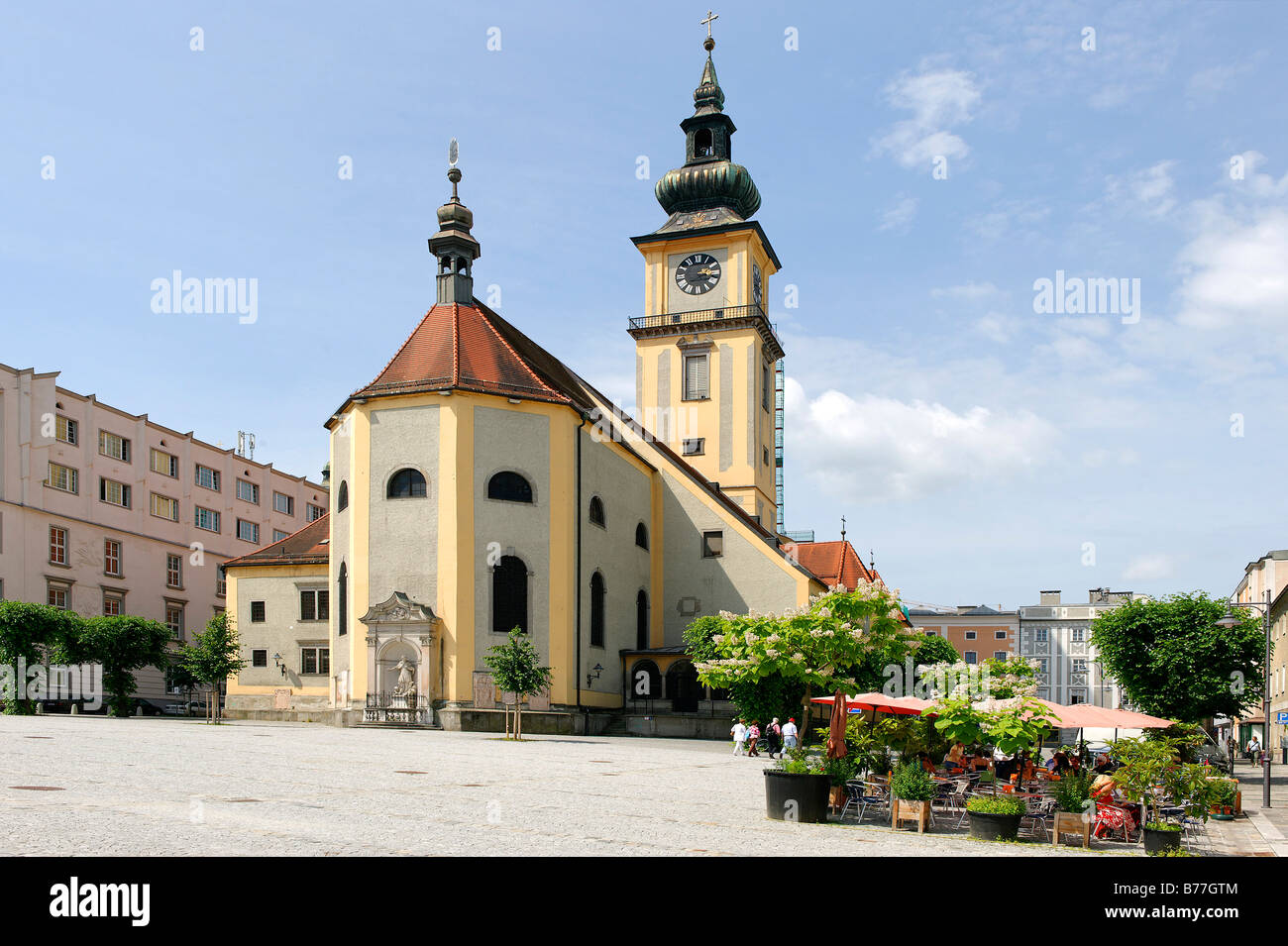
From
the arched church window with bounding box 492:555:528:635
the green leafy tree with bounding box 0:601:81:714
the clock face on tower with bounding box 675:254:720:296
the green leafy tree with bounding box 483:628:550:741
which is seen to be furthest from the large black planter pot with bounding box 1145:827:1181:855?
the clock face on tower with bounding box 675:254:720:296

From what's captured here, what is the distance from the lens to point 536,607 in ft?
135

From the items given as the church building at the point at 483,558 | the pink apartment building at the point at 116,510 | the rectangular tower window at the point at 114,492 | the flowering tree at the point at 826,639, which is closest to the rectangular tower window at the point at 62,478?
the pink apartment building at the point at 116,510

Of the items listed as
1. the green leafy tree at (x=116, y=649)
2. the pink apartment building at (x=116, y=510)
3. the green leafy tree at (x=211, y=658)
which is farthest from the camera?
the pink apartment building at (x=116, y=510)

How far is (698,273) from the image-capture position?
63406mm

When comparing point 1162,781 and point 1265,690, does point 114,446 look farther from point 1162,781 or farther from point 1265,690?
point 1162,781

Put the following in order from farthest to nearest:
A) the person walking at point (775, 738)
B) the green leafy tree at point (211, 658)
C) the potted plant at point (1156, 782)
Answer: the green leafy tree at point (211, 658) < the person walking at point (775, 738) < the potted plant at point (1156, 782)

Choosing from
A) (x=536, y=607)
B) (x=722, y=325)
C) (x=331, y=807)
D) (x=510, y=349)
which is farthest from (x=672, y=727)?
(x=331, y=807)

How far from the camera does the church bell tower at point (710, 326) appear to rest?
2420 inches

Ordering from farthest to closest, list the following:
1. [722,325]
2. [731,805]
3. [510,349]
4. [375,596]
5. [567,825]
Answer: [722,325]
[510,349]
[375,596]
[731,805]
[567,825]

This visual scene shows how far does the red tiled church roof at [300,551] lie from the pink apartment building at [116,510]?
12.7m

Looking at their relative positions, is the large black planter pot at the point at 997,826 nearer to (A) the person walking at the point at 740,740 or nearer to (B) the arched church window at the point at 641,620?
(A) the person walking at the point at 740,740

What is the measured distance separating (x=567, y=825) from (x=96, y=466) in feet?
183

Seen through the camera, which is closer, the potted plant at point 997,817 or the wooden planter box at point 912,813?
the potted plant at point 997,817
